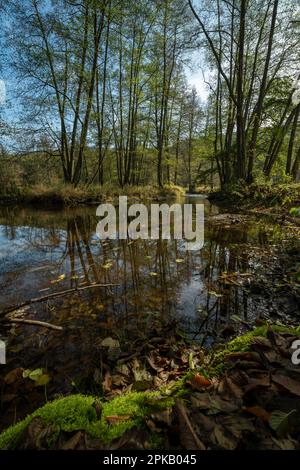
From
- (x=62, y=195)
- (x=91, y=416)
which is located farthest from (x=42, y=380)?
(x=62, y=195)

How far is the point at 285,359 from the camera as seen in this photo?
134 cm

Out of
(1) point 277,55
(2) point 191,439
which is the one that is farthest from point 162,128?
(2) point 191,439

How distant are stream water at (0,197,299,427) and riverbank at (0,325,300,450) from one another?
0.68 metres

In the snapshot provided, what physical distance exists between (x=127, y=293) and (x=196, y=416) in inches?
93.2

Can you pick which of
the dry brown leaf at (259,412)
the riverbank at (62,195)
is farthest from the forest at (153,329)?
the riverbank at (62,195)

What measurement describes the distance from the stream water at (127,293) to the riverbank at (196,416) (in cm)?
68

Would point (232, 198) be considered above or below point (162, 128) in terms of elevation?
below

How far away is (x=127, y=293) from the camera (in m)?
3.37

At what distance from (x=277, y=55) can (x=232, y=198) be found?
306 inches

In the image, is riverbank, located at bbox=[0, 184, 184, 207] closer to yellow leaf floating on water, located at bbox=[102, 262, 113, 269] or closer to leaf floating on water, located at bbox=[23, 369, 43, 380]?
yellow leaf floating on water, located at bbox=[102, 262, 113, 269]

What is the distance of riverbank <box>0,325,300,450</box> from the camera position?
3.11 ft

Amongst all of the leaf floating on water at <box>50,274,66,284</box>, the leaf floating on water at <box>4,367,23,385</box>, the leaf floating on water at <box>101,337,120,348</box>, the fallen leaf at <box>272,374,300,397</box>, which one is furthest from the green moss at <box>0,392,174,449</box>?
the leaf floating on water at <box>50,274,66,284</box>

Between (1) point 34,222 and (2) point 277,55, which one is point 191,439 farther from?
(2) point 277,55

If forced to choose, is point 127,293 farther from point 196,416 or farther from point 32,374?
point 196,416
